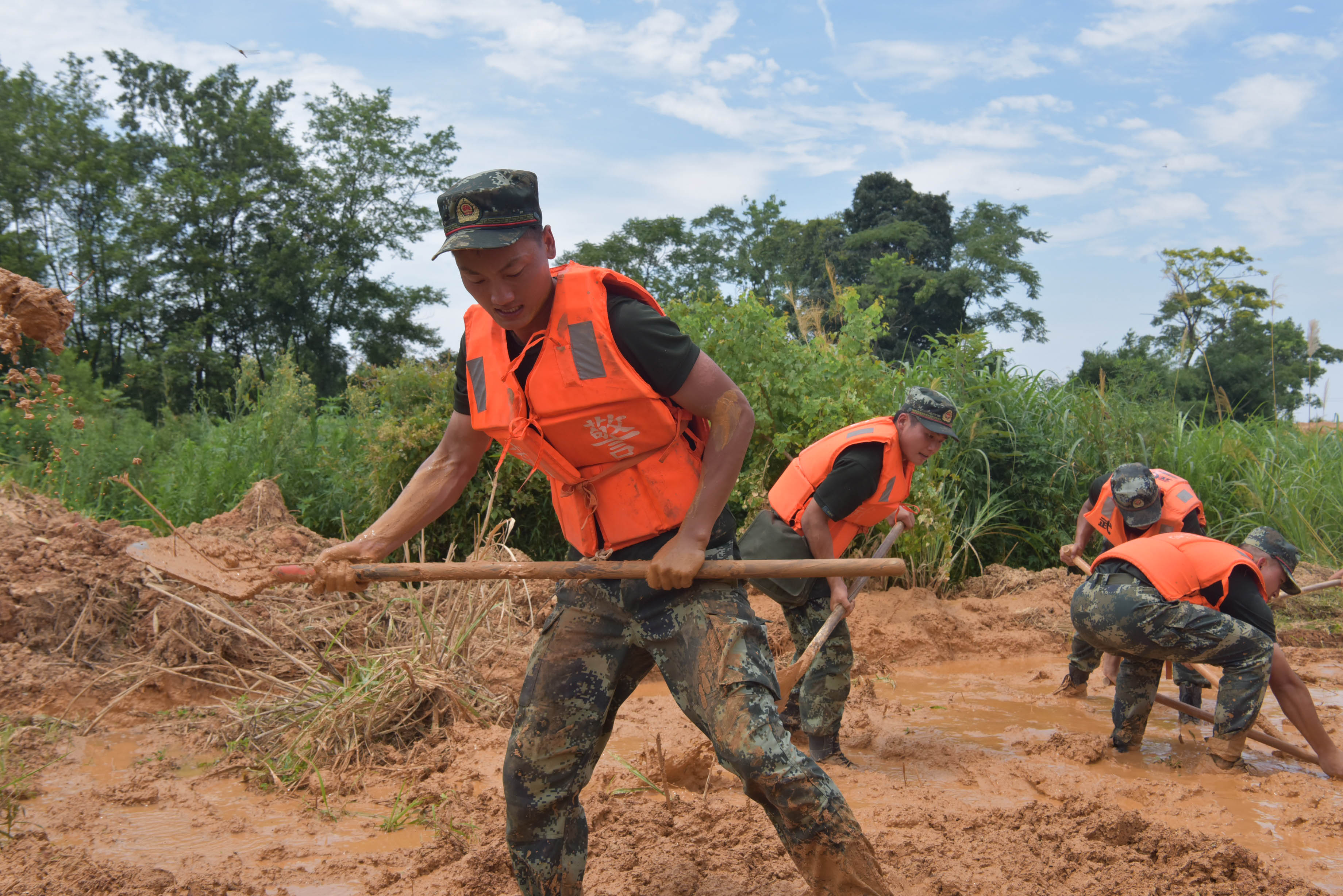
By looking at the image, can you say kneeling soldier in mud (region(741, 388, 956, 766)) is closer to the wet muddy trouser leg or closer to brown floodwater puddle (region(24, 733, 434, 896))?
the wet muddy trouser leg

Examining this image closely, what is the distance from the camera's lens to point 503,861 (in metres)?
3.01

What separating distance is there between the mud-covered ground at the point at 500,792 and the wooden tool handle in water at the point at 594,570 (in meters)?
1.11

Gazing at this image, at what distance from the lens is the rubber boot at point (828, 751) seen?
4152 mm

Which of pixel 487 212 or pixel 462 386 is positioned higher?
pixel 487 212

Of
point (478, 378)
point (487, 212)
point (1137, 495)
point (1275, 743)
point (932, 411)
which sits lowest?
point (1275, 743)

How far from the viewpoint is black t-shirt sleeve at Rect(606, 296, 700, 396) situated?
7.16 ft

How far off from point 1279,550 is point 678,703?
368 cm

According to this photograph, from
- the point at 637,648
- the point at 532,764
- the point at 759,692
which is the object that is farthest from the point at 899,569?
the point at 532,764

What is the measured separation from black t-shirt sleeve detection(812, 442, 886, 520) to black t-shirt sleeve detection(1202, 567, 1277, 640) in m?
1.72

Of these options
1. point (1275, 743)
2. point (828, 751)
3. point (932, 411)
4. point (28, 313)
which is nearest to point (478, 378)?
point (932, 411)

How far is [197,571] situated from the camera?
295 cm

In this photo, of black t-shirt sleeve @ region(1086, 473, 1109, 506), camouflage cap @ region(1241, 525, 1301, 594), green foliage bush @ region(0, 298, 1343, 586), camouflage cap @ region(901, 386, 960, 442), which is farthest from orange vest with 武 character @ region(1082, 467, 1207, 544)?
camouflage cap @ region(901, 386, 960, 442)

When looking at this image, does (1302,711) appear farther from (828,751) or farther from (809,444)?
(809,444)

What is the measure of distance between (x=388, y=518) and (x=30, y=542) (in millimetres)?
3979
